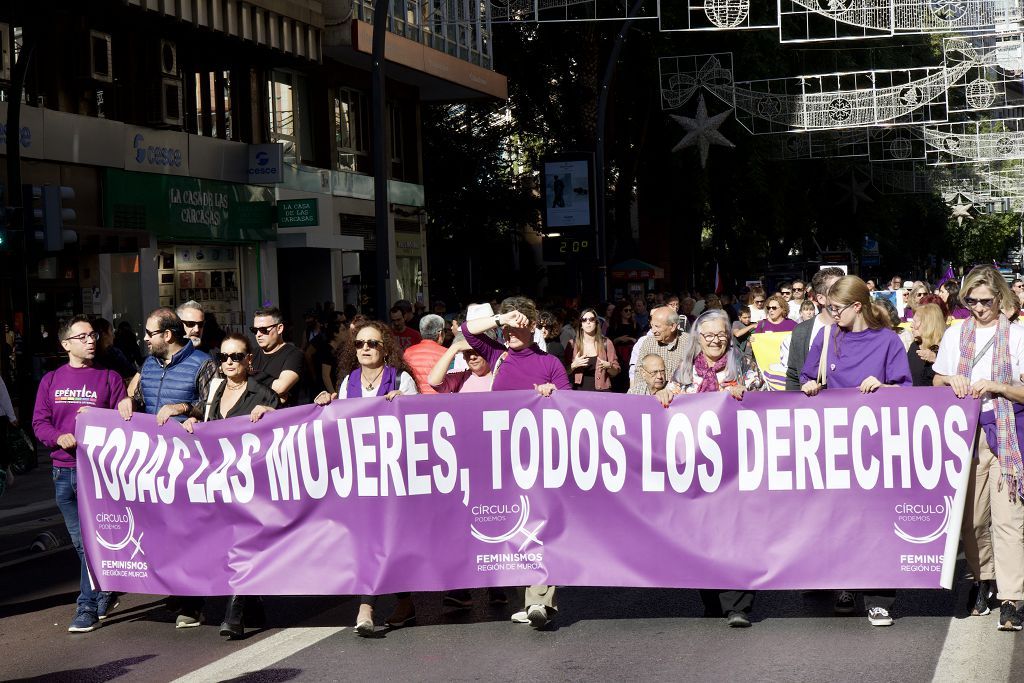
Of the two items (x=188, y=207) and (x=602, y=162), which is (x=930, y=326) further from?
(x=188, y=207)

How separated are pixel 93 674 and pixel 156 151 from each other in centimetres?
1787

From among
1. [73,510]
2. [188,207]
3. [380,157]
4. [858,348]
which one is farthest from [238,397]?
[188,207]

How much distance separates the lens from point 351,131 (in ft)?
101

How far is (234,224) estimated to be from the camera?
2611cm

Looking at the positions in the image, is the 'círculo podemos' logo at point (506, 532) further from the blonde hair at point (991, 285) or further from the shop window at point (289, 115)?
the shop window at point (289, 115)

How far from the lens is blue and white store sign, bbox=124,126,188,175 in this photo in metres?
23.2

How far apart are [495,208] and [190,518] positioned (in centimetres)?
3889

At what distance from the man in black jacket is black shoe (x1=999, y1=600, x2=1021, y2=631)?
5.32 feet

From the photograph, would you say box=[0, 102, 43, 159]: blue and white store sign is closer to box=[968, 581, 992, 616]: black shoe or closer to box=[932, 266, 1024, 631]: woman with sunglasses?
box=[932, 266, 1024, 631]: woman with sunglasses

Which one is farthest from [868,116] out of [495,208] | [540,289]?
[540,289]

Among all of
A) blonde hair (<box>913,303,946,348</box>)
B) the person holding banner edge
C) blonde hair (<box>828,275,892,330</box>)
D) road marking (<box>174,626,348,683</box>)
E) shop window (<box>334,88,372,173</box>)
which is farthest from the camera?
shop window (<box>334,88,372,173</box>)

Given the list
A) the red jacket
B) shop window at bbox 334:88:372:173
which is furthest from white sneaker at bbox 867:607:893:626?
shop window at bbox 334:88:372:173

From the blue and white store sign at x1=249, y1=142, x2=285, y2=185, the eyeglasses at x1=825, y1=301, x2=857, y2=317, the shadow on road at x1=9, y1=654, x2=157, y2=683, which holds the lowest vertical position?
the shadow on road at x1=9, y1=654, x2=157, y2=683

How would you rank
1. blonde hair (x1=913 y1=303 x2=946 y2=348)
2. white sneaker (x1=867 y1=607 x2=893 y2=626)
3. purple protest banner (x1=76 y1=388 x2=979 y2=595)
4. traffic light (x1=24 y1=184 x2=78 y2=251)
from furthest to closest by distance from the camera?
traffic light (x1=24 y1=184 x2=78 y2=251), blonde hair (x1=913 y1=303 x2=946 y2=348), purple protest banner (x1=76 y1=388 x2=979 y2=595), white sneaker (x1=867 y1=607 x2=893 y2=626)
